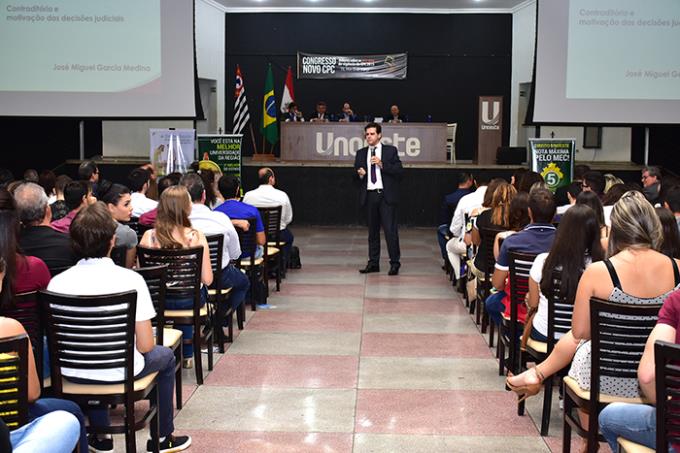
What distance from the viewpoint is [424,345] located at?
7.02 m

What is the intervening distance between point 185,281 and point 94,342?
66.0 inches

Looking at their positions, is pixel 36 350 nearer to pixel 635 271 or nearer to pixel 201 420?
pixel 201 420

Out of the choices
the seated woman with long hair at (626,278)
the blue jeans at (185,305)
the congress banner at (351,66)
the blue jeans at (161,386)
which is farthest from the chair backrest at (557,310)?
the congress banner at (351,66)

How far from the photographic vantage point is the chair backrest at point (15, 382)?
310 cm

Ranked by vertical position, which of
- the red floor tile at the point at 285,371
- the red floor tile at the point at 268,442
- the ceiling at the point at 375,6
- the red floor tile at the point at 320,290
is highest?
the ceiling at the point at 375,6

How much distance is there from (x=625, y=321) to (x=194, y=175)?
4.00 meters

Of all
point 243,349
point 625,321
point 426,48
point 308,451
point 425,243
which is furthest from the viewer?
point 426,48

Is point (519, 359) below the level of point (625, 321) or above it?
below

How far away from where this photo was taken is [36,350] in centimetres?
397

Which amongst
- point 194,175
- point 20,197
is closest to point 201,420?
point 20,197

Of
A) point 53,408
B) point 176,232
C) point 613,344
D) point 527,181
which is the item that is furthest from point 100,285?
point 527,181

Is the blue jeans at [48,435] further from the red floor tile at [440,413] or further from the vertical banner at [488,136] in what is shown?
the vertical banner at [488,136]

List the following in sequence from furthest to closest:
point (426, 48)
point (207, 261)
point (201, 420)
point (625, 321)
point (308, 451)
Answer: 1. point (426, 48)
2. point (207, 261)
3. point (201, 420)
4. point (308, 451)
5. point (625, 321)

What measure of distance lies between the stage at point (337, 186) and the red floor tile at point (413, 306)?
6206 millimetres
